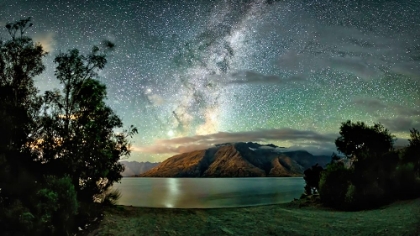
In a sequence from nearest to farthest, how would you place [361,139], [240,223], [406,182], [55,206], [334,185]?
[55,206]
[240,223]
[406,182]
[334,185]
[361,139]

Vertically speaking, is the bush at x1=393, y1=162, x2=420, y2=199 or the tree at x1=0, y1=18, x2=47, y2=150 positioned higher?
the tree at x1=0, y1=18, x2=47, y2=150

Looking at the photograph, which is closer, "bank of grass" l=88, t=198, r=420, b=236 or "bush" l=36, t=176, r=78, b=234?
"bush" l=36, t=176, r=78, b=234

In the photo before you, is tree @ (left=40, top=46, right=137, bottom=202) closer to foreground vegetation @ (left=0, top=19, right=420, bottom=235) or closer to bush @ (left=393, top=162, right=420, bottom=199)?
foreground vegetation @ (left=0, top=19, right=420, bottom=235)

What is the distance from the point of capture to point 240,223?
17.7 meters

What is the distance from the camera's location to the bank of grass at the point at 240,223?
50.0ft

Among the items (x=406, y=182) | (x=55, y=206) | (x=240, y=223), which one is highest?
(x=406, y=182)

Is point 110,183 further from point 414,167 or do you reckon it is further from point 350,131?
point 350,131

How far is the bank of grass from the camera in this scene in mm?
15250

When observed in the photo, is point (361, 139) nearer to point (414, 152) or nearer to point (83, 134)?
point (414, 152)

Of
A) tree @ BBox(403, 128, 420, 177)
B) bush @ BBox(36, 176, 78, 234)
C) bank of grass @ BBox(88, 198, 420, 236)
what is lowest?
bank of grass @ BBox(88, 198, 420, 236)

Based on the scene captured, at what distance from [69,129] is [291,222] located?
1462 centimetres

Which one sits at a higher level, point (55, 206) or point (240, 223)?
point (55, 206)

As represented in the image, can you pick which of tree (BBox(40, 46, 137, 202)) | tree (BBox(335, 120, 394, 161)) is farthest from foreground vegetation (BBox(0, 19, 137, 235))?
tree (BBox(335, 120, 394, 161))

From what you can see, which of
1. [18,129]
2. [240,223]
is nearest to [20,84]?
[18,129]
